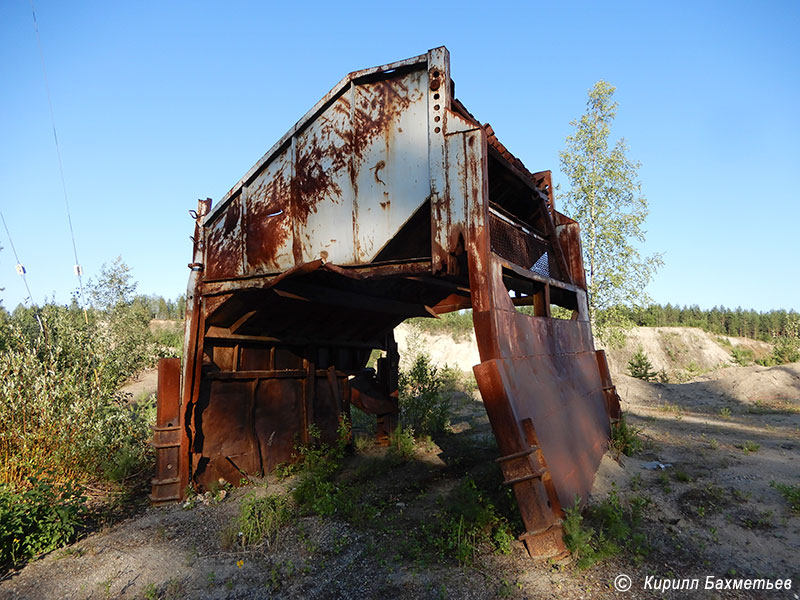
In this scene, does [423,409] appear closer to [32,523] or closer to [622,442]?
[622,442]

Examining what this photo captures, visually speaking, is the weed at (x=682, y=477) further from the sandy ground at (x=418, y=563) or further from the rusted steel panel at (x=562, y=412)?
the rusted steel panel at (x=562, y=412)

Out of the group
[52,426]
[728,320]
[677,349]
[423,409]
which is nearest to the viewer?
[52,426]

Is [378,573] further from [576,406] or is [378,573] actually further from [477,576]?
[576,406]

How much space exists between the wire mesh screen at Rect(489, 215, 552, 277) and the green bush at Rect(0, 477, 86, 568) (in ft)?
18.0

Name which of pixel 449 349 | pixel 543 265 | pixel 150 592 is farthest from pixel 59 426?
pixel 449 349

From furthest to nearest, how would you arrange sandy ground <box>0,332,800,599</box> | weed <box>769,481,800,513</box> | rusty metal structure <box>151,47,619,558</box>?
weed <box>769,481,800,513</box> < rusty metal structure <box>151,47,619,558</box> < sandy ground <box>0,332,800,599</box>

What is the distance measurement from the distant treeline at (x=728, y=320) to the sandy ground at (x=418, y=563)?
5804 centimetres

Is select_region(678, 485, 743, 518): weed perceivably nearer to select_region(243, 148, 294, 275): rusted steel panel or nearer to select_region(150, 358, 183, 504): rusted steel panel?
select_region(243, 148, 294, 275): rusted steel panel

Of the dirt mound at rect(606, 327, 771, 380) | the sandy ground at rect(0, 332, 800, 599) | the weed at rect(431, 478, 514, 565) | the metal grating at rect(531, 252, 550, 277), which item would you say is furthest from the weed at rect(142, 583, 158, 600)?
the dirt mound at rect(606, 327, 771, 380)

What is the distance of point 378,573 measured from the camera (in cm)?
395

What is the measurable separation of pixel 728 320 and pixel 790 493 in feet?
255

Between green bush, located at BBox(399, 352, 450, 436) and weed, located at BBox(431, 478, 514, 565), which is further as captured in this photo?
green bush, located at BBox(399, 352, 450, 436)

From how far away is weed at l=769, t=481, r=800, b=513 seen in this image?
469cm

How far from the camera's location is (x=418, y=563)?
13.1 feet
